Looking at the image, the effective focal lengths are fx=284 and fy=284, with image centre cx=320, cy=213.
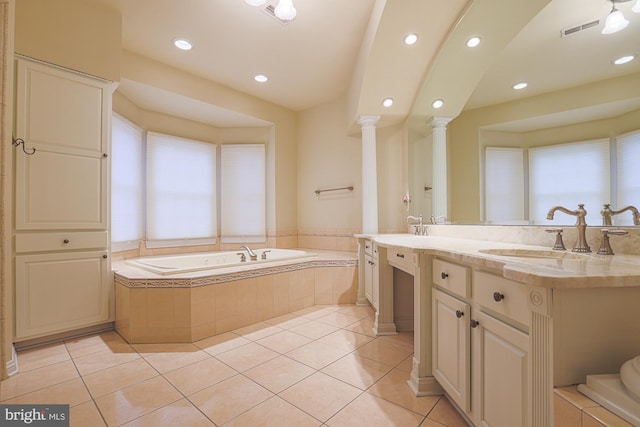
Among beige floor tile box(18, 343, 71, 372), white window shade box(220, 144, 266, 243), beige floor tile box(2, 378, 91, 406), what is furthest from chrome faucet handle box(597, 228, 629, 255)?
white window shade box(220, 144, 266, 243)

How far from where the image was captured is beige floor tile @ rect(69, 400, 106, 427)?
130cm

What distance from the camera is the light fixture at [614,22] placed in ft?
3.79

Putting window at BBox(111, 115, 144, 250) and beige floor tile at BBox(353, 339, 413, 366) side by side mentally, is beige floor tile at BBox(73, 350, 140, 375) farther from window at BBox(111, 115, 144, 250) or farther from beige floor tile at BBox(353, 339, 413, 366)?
beige floor tile at BBox(353, 339, 413, 366)

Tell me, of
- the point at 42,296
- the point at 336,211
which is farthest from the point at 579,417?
the point at 336,211

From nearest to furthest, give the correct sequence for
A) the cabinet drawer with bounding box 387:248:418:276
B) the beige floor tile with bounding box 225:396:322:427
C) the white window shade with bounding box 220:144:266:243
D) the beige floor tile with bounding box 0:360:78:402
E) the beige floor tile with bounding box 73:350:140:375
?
1. the beige floor tile with bounding box 225:396:322:427
2. the beige floor tile with bounding box 0:360:78:402
3. the cabinet drawer with bounding box 387:248:418:276
4. the beige floor tile with bounding box 73:350:140:375
5. the white window shade with bounding box 220:144:266:243

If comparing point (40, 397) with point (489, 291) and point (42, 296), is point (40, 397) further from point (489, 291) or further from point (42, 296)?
point (489, 291)

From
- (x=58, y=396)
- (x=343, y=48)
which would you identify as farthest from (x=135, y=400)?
(x=343, y=48)

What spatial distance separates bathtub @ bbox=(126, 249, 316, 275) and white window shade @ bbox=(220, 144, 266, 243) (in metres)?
0.56

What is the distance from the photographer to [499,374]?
0.99 m

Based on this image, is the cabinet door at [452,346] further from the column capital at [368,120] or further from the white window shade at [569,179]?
the column capital at [368,120]

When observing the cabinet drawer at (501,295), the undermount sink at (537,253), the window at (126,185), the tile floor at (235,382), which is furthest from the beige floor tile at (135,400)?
the window at (126,185)

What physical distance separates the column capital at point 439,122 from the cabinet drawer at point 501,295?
5.09ft

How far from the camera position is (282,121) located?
4156 millimetres

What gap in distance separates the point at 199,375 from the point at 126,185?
7.91 ft
